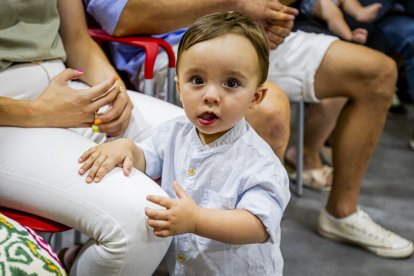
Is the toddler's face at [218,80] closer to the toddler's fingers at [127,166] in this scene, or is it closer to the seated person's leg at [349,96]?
the toddler's fingers at [127,166]

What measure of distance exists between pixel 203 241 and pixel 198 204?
0.07 metres

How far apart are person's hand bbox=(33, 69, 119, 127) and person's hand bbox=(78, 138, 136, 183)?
145 mm

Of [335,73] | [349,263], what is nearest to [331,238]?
[349,263]

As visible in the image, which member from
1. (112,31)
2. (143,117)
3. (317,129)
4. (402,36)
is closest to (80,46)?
(112,31)

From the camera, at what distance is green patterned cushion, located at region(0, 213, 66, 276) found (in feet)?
3.22

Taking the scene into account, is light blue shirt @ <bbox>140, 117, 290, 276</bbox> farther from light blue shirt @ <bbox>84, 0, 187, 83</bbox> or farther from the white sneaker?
→ the white sneaker

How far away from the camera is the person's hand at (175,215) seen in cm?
105

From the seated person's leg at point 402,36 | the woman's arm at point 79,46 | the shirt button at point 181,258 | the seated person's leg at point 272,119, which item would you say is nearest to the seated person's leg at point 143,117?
the seated person's leg at point 272,119

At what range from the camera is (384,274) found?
74.1 inches

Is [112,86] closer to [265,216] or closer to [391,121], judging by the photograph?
[265,216]

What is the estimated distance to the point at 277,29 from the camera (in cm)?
169

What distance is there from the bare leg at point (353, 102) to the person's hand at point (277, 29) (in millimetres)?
220

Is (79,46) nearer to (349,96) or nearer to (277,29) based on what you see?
(277,29)

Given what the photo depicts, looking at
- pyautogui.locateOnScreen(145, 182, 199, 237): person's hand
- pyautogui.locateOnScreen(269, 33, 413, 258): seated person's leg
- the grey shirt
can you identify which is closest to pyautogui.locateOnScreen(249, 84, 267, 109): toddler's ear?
pyautogui.locateOnScreen(145, 182, 199, 237): person's hand
